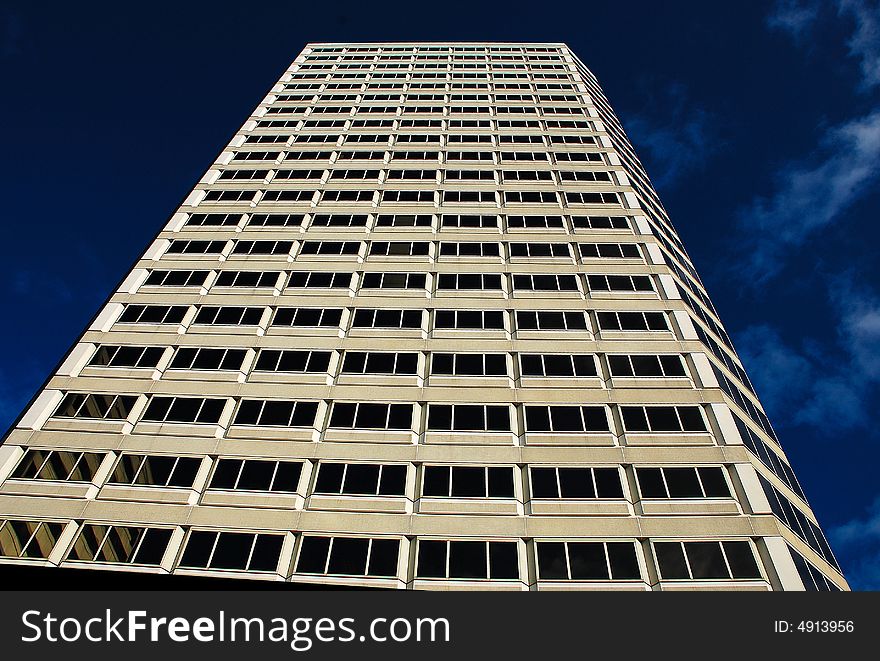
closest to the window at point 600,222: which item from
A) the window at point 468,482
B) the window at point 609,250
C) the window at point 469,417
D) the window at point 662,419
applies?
the window at point 609,250

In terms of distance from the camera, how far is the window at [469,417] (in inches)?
1083

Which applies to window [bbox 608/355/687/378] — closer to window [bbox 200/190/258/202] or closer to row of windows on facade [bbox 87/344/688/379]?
row of windows on facade [bbox 87/344/688/379]

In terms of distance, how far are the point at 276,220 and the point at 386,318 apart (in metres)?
12.9

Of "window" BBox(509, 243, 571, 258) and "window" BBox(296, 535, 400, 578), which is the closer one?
"window" BBox(296, 535, 400, 578)

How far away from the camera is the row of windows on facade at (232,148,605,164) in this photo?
46.8m

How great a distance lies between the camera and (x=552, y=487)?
993 inches

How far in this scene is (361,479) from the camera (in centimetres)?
2553

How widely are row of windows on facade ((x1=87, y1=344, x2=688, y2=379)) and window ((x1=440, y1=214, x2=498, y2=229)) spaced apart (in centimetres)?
1189

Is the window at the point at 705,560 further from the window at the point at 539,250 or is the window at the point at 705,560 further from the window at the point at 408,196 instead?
the window at the point at 408,196

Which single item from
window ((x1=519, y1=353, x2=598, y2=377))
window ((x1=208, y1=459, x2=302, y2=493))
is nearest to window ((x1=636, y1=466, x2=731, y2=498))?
window ((x1=519, y1=353, x2=598, y2=377))

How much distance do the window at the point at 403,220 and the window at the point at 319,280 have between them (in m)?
5.87
